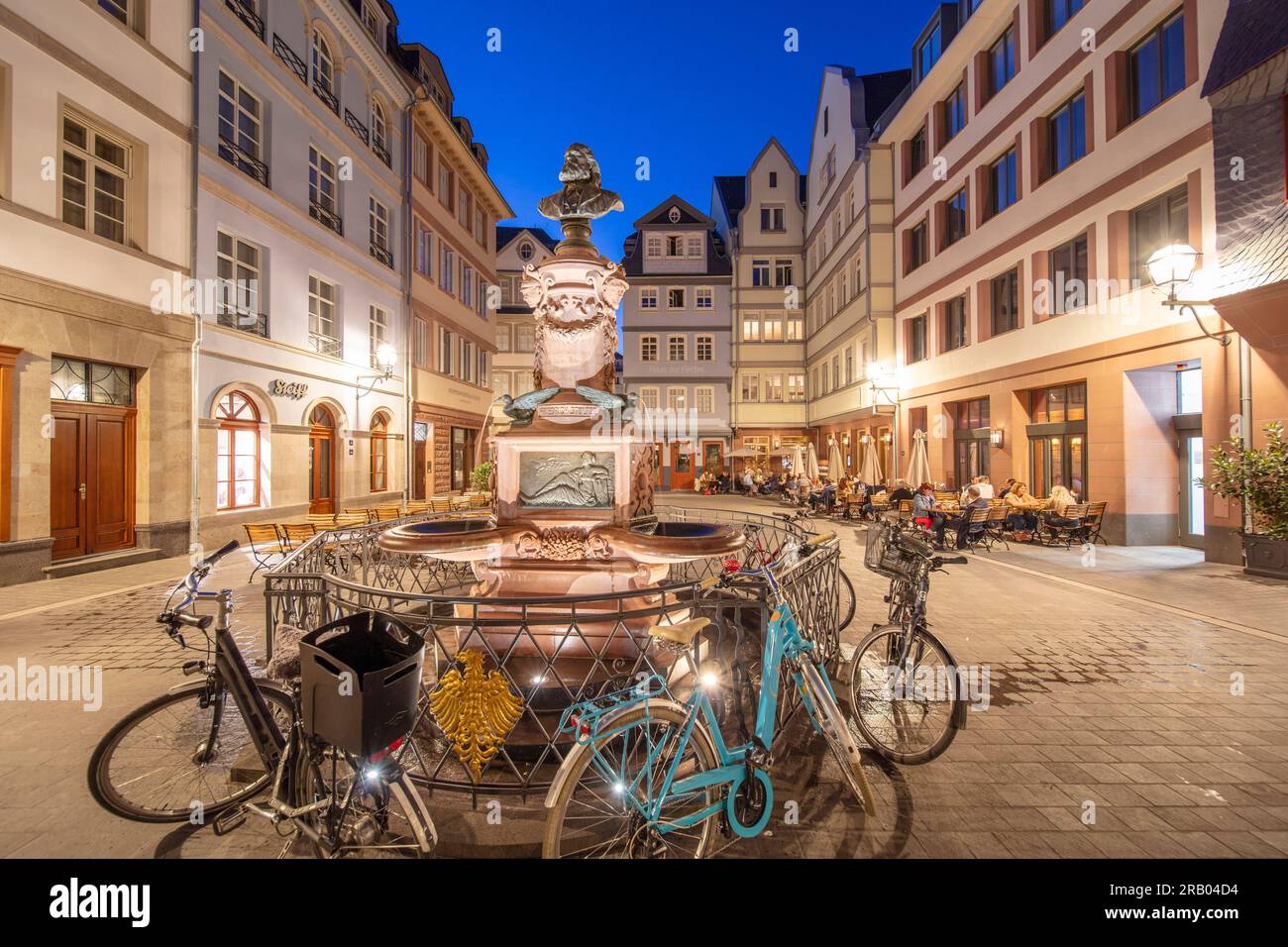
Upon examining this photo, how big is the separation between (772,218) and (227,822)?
132 ft

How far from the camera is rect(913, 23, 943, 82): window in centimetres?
2147

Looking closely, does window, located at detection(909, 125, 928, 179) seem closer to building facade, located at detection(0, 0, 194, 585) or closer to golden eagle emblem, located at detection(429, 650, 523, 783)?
building facade, located at detection(0, 0, 194, 585)

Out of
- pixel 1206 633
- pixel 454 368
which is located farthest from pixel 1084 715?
pixel 454 368

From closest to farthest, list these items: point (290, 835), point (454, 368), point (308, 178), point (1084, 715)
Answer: point (290, 835)
point (1084, 715)
point (308, 178)
point (454, 368)

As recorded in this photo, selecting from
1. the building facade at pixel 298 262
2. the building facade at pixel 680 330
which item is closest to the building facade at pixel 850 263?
the building facade at pixel 680 330

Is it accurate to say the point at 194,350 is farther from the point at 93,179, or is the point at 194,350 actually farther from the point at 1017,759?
the point at 1017,759

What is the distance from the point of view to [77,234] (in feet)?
34.9

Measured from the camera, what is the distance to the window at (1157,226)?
41.0 ft

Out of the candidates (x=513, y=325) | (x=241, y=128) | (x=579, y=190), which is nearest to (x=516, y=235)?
(x=513, y=325)

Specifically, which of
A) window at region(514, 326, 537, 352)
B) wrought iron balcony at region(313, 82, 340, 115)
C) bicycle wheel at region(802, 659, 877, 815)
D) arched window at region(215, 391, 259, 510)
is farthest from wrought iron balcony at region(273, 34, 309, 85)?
window at region(514, 326, 537, 352)

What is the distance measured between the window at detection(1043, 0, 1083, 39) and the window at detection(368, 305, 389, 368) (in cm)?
2176

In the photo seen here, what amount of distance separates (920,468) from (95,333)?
1977 cm

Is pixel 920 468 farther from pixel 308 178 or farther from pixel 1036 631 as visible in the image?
pixel 308 178

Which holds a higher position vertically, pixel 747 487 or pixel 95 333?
pixel 95 333
